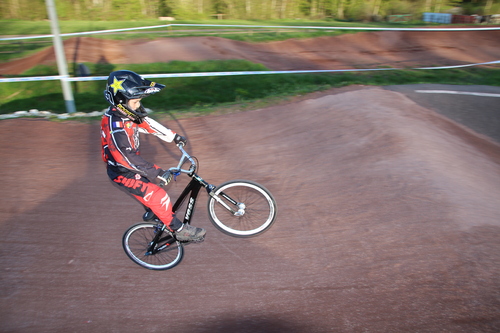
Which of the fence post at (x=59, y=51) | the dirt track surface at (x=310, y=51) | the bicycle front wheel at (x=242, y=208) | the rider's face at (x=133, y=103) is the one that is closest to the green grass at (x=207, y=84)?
the dirt track surface at (x=310, y=51)

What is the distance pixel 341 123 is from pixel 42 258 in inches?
240

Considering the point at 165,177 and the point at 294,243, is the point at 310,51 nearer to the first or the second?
the point at 294,243

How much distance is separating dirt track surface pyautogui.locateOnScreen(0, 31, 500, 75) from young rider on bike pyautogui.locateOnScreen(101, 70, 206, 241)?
1147 centimetres

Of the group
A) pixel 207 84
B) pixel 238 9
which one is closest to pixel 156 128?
pixel 207 84

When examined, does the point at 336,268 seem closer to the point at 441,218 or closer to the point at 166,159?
the point at 441,218

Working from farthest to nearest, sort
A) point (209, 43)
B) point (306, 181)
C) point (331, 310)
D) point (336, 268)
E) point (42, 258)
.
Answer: point (209, 43) → point (306, 181) → point (42, 258) → point (336, 268) → point (331, 310)

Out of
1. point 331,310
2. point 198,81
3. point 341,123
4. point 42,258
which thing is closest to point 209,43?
point 198,81

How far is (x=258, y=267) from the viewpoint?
167 inches

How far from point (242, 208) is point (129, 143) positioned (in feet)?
5.47

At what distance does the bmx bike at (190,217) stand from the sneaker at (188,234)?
0.37ft

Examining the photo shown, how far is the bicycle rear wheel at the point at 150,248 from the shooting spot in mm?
4312

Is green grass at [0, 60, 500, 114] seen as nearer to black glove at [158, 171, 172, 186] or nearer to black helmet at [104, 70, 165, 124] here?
black helmet at [104, 70, 165, 124]

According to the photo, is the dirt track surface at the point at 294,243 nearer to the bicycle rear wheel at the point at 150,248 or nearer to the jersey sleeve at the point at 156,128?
the bicycle rear wheel at the point at 150,248

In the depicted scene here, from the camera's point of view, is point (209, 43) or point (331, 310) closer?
point (331, 310)
